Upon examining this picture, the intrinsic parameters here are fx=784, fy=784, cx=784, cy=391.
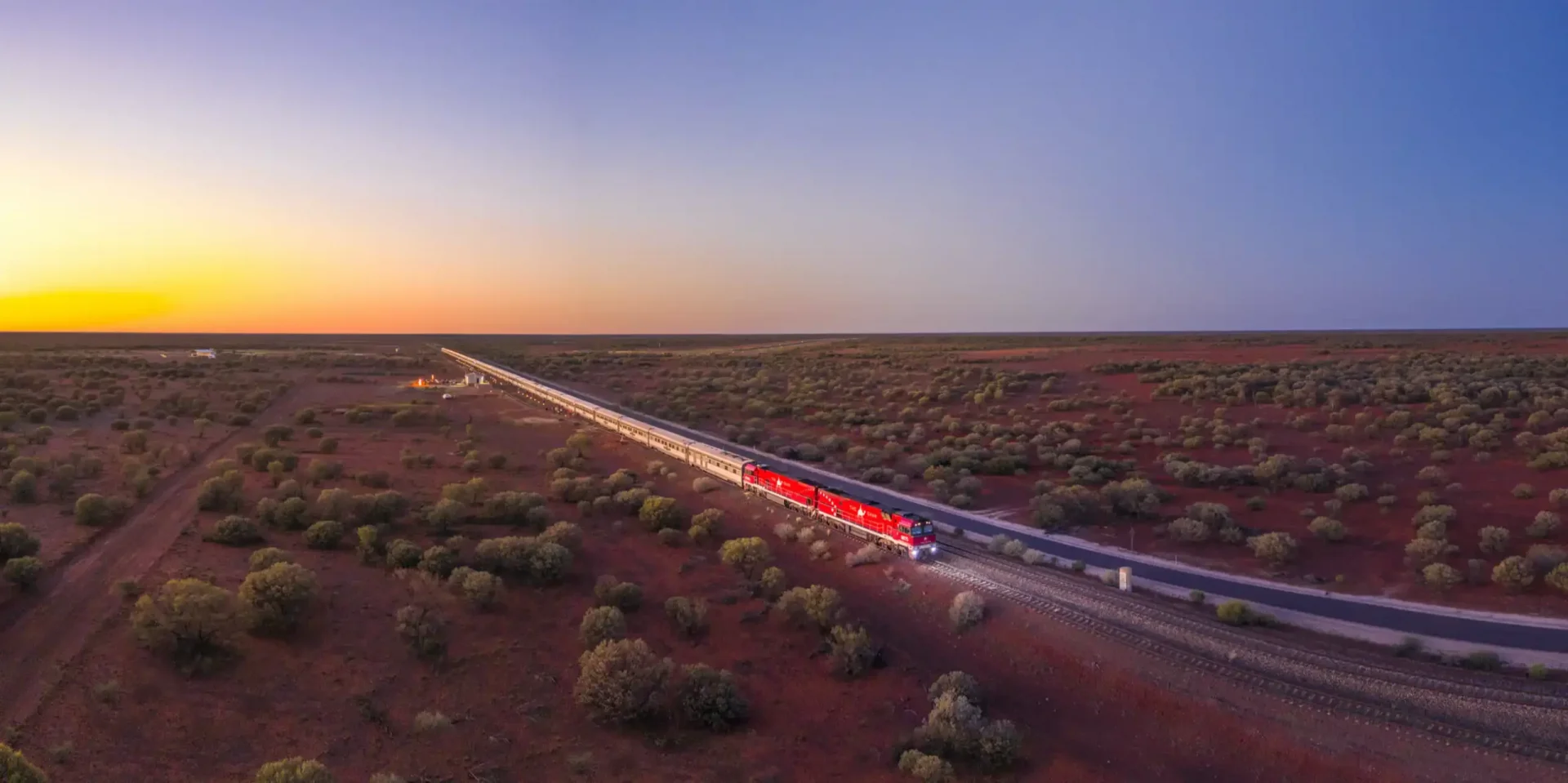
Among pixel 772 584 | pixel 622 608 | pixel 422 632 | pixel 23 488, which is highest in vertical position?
pixel 23 488

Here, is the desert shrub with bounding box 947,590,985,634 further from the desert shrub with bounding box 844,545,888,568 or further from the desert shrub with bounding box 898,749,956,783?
the desert shrub with bounding box 898,749,956,783

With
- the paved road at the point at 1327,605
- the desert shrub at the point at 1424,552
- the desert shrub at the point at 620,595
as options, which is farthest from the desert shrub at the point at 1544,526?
the desert shrub at the point at 620,595

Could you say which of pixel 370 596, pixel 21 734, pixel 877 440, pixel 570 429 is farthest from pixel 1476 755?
pixel 570 429

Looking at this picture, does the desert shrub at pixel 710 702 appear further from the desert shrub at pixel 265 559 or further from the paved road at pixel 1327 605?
the paved road at pixel 1327 605

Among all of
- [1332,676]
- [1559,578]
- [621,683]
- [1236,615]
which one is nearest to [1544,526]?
[1559,578]

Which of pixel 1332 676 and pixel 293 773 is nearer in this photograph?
pixel 293 773

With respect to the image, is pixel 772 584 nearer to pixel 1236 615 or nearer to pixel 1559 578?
pixel 1236 615
